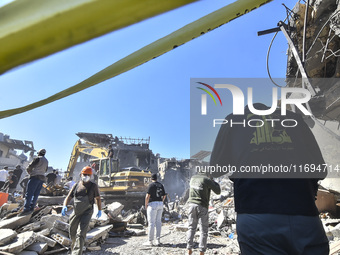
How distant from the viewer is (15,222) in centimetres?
500

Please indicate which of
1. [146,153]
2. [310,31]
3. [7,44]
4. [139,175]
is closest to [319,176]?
[7,44]

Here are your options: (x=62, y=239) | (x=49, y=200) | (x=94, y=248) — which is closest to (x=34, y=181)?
(x=62, y=239)

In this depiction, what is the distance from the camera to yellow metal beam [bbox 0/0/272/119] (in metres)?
0.50

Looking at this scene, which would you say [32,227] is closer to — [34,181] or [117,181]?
[34,181]

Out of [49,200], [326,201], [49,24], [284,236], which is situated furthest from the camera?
[49,200]

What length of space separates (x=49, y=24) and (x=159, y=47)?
25cm

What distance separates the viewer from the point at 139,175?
11.6 meters

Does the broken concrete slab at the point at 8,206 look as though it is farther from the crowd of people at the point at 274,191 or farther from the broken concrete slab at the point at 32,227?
the crowd of people at the point at 274,191

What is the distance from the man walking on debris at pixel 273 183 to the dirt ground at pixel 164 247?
4.11 m

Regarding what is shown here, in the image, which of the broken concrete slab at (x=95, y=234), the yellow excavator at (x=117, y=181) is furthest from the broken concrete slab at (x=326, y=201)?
the yellow excavator at (x=117, y=181)

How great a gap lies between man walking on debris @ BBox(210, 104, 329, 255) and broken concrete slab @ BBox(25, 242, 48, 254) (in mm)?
4446

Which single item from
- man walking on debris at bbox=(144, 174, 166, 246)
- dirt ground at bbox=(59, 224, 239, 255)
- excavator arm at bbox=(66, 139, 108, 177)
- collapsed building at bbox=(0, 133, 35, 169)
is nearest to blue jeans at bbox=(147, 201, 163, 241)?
A: man walking on debris at bbox=(144, 174, 166, 246)

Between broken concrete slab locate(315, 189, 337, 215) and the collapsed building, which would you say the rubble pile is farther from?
the collapsed building

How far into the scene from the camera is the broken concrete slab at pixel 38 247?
439cm
